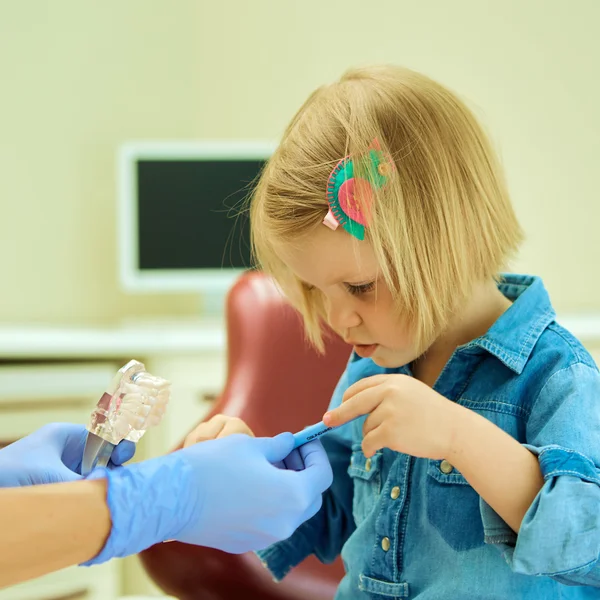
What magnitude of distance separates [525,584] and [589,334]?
115 centimetres

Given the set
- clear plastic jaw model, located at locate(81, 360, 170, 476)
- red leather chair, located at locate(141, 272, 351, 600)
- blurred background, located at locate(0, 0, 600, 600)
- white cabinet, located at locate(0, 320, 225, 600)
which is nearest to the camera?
clear plastic jaw model, located at locate(81, 360, 170, 476)

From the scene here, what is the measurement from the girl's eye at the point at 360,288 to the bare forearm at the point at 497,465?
15 cm

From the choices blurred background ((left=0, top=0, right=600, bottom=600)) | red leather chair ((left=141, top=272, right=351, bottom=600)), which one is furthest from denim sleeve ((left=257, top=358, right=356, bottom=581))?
blurred background ((left=0, top=0, right=600, bottom=600))

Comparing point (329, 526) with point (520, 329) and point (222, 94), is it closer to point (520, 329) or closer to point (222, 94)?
point (520, 329)

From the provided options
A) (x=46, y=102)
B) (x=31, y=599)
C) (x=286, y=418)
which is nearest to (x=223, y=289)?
(x=46, y=102)

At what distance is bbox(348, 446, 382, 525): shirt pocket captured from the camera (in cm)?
81

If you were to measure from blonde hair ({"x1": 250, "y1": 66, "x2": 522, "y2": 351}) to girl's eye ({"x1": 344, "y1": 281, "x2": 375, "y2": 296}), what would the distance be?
0.07 ft

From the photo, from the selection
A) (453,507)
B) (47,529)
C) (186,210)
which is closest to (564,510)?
(453,507)

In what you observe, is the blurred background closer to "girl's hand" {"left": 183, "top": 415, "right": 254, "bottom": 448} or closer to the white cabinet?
the white cabinet

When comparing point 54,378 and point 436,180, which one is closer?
point 436,180

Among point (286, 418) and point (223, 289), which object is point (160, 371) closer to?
point (223, 289)

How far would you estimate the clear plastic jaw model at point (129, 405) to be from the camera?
0.66m

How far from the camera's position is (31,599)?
5.14 feet

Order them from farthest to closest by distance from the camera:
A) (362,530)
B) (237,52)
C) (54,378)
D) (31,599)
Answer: (237,52), (54,378), (31,599), (362,530)
